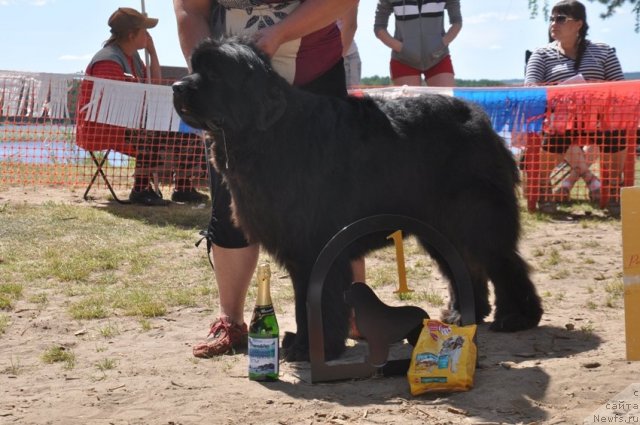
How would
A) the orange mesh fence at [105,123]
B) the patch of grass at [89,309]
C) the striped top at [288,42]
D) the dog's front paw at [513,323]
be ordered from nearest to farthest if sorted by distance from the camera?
1. the striped top at [288,42]
2. the dog's front paw at [513,323]
3. the patch of grass at [89,309]
4. the orange mesh fence at [105,123]

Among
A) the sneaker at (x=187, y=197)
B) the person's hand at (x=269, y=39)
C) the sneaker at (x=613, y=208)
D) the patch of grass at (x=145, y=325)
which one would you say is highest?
the person's hand at (x=269, y=39)

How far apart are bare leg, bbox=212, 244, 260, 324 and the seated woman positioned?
4665 millimetres

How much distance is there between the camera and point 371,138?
3.60m

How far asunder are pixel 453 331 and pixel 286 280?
2278mm

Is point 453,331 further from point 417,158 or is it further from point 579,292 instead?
point 579,292

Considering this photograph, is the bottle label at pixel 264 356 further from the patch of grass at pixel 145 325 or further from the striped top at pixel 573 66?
the striped top at pixel 573 66

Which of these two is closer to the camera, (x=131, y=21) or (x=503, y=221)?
(x=503, y=221)

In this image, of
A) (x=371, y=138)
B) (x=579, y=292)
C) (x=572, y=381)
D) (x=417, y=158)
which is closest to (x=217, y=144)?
(x=371, y=138)

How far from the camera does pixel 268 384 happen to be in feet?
11.1

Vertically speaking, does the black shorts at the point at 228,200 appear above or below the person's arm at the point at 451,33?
below

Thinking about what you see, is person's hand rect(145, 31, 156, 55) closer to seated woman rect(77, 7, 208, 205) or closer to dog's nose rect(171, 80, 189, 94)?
seated woman rect(77, 7, 208, 205)

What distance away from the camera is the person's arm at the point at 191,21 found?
12.5 ft
